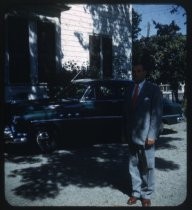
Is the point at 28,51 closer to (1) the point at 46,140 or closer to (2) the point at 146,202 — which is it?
(1) the point at 46,140

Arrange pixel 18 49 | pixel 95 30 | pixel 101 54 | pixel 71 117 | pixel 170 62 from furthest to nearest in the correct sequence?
1. pixel 170 62
2. pixel 101 54
3. pixel 95 30
4. pixel 18 49
5. pixel 71 117

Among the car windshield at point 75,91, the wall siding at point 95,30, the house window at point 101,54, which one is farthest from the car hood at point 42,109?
the house window at point 101,54

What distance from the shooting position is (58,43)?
39.3 ft

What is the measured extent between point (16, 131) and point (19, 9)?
4977mm

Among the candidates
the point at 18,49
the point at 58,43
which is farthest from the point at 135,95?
the point at 58,43

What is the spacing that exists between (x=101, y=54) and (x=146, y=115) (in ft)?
32.1

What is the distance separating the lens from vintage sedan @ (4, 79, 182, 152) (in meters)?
7.29

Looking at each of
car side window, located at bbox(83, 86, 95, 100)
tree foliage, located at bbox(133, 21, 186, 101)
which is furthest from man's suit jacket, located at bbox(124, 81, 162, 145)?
tree foliage, located at bbox(133, 21, 186, 101)

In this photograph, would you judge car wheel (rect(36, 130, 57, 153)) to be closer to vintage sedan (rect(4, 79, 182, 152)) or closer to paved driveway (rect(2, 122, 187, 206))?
vintage sedan (rect(4, 79, 182, 152))

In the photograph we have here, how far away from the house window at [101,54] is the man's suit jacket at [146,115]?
9.05 m

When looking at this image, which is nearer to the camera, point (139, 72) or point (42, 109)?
point (139, 72)

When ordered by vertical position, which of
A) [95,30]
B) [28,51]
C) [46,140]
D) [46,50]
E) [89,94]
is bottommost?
[46,140]

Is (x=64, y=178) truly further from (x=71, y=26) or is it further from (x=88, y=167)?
(x=71, y=26)

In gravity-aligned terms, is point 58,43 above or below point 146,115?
above
